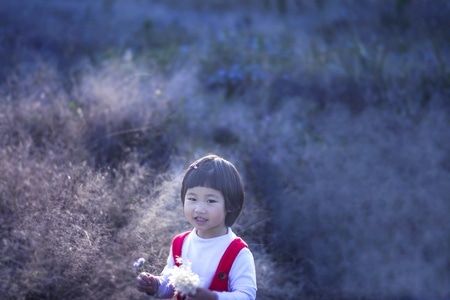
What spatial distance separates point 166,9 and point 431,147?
544 cm

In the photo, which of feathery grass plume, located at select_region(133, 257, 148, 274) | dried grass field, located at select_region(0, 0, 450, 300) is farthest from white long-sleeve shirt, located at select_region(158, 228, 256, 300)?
dried grass field, located at select_region(0, 0, 450, 300)

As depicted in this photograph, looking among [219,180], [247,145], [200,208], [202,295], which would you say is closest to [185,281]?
[202,295]

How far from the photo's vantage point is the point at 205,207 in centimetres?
310

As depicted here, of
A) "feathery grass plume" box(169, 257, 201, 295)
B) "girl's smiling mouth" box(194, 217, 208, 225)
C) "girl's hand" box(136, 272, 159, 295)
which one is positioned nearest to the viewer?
"feathery grass plume" box(169, 257, 201, 295)

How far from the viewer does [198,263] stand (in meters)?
3.12

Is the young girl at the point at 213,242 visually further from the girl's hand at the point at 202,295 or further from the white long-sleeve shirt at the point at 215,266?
the girl's hand at the point at 202,295

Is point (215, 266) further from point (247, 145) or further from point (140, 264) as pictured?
point (247, 145)

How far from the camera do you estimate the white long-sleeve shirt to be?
3.05 m

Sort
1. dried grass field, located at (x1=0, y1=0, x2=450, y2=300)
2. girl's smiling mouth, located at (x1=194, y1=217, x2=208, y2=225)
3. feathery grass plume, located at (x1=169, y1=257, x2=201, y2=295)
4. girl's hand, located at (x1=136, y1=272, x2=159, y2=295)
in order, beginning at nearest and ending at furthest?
1. feathery grass plume, located at (x1=169, y1=257, x2=201, y2=295)
2. girl's hand, located at (x1=136, y1=272, x2=159, y2=295)
3. girl's smiling mouth, located at (x1=194, y1=217, x2=208, y2=225)
4. dried grass field, located at (x1=0, y1=0, x2=450, y2=300)

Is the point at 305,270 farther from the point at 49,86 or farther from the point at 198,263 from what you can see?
the point at 49,86

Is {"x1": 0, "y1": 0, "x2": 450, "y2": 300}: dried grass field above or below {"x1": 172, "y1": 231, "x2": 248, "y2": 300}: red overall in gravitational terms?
above

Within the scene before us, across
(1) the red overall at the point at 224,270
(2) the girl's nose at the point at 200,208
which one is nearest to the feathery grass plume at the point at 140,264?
(1) the red overall at the point at 224,270

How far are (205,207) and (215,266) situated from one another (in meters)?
0.25

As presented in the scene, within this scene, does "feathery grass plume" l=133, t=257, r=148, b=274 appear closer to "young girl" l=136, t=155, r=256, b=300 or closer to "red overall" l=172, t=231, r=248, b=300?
"young girl" l=136, t=155, r=256, b=300
